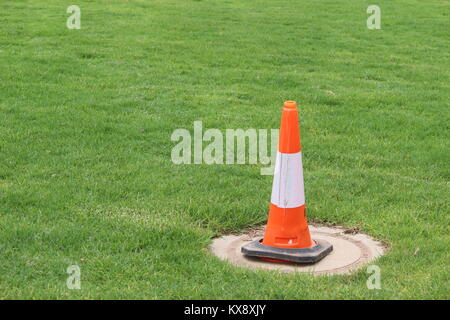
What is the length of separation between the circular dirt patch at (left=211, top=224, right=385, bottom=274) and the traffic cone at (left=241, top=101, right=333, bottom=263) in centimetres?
7

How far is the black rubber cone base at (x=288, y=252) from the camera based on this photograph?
16.0ft

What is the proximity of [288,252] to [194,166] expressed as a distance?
2.14m

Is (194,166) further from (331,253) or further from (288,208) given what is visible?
(331,253)

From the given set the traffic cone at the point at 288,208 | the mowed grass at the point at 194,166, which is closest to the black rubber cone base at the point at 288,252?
the traffic cone at the point at 288,208

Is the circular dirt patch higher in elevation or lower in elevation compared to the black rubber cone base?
lower

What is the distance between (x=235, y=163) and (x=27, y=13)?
9428 mm

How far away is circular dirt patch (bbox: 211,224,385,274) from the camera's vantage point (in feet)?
15.9

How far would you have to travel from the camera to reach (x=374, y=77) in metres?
10.9

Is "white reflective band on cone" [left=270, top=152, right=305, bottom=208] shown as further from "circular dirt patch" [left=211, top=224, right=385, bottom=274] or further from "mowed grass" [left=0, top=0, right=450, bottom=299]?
"mowed grass" [left=0, top=0, right=450, bottom=299]

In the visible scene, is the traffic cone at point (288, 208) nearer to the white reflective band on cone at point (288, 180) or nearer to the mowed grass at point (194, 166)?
the white reflective band on cone at point (288, 180)

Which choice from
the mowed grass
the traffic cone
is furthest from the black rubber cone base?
the mowed grass

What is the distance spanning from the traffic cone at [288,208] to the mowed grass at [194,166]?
39 cm

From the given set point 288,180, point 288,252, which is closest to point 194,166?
point 288,180
